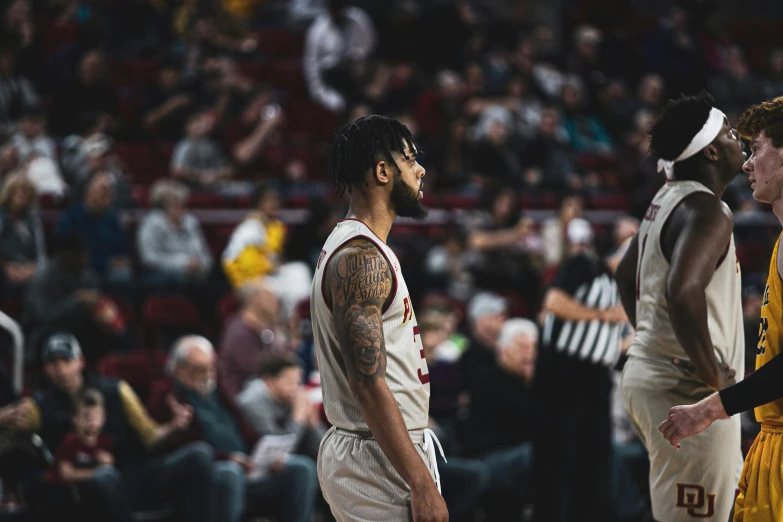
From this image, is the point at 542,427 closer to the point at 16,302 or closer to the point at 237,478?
the point at 237,478

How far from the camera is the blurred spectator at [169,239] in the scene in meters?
9.61

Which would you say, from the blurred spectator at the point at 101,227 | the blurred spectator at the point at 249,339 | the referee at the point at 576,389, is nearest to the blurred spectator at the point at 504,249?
the blurred spectator at the point at 249,339

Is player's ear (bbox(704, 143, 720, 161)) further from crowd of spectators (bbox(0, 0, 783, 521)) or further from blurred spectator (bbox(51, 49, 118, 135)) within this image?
blurred spectator (bbox(51, 49, 118, 135))

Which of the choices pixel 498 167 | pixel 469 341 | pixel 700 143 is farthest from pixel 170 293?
pixel 700 143

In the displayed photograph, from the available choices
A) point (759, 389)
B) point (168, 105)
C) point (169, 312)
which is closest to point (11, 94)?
point (168, 105)

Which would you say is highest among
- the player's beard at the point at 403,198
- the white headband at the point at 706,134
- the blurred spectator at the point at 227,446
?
the white headband at the point at 706,134

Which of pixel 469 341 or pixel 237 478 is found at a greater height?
pixel 469 341

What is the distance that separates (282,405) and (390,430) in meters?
4.47

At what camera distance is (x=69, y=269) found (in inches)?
327

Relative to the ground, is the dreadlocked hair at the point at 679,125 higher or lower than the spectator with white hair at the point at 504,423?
higher

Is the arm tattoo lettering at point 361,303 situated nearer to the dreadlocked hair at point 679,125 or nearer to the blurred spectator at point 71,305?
the dreadlocked hair at point 679,125

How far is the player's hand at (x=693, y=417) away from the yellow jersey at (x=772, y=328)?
22 centimetres

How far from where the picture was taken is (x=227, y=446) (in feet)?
23.6

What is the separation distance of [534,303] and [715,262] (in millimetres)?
6440
